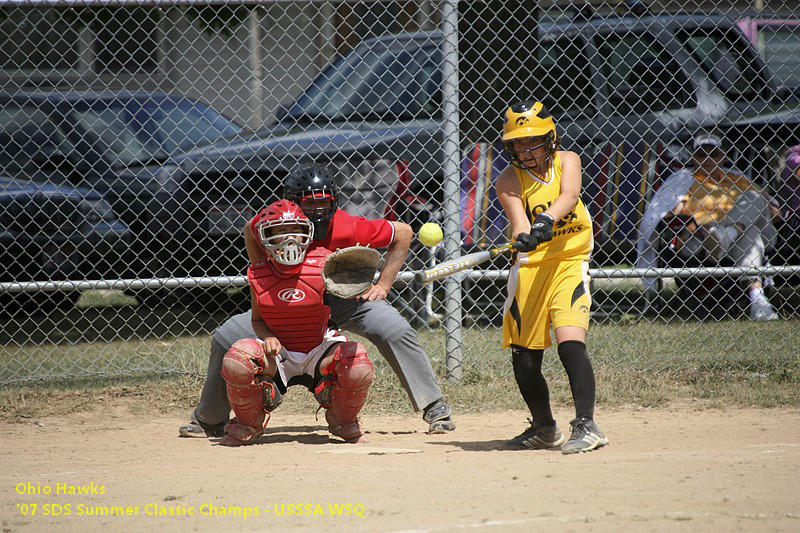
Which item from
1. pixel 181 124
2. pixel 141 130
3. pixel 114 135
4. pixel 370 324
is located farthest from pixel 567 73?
pixel 370 324

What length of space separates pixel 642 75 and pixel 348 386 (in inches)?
183

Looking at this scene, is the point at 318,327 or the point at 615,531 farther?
the point at 318,327

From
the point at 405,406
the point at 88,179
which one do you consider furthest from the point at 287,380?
the point at 88,179

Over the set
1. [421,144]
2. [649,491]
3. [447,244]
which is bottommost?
[649,491]

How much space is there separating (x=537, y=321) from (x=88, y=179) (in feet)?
14.9

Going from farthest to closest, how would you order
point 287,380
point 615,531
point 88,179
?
point 88,179 < point 287,380 < point 615,531

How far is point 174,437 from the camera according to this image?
5.06 metres

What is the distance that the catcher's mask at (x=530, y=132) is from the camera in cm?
440

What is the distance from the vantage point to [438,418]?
16.2ft

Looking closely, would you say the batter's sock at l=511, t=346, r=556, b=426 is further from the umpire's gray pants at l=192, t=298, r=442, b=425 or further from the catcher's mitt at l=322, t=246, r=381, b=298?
the catcher's mitt at l=322, t=246, r=381, b=298

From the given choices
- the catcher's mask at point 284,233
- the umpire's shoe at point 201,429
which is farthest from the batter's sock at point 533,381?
the umpire's shoe at point 201,429

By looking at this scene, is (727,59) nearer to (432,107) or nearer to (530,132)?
(432,107)

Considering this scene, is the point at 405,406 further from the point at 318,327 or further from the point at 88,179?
the point at 88,179

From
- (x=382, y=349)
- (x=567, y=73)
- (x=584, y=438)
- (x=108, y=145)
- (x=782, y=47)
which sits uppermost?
(x=782, y=47)
